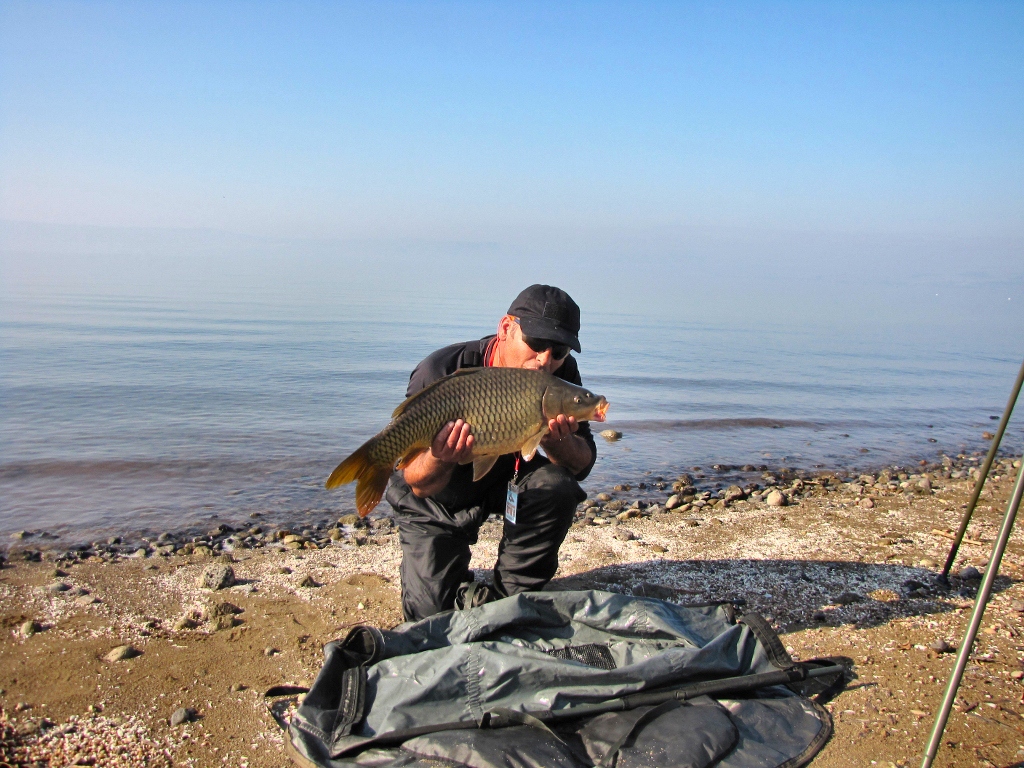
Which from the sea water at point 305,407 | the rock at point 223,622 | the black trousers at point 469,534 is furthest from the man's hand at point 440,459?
the sea water at point 305,407

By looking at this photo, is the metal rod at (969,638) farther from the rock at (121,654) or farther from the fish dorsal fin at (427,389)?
the rock at (121,654)

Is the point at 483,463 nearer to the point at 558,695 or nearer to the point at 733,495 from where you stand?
the point at 558,695

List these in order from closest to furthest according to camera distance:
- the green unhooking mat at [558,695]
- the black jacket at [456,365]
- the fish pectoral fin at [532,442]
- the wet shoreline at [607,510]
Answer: the green unhooking mat at [558,695] → the fish pectoral fin at [532,442] → the black jacket at [456,365] → the wet shoreline at [607,510]

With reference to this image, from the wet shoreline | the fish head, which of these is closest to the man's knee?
the fish head

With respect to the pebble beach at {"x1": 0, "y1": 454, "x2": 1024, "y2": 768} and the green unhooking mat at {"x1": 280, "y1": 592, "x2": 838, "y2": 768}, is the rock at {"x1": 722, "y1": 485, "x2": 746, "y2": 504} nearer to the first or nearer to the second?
the pebble beach at {"x1": 0, "y1": 454, "x2": 1024, "y2": 768}

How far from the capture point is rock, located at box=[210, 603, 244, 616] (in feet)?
12.0

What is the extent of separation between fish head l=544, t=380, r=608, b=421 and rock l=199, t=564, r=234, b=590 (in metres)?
2.07

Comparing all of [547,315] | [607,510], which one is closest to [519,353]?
[547,315]

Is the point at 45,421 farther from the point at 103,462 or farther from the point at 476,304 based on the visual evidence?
the point at 476,304

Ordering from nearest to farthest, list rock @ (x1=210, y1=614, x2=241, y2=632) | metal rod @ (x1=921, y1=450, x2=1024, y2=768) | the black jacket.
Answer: metal rod @ (x1=921, y1=450, x2=1024, y2=768), rock @ (x1=210, y1=614, x2=241, y2=632), the black jacket

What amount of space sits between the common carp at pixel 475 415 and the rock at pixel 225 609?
1.01m


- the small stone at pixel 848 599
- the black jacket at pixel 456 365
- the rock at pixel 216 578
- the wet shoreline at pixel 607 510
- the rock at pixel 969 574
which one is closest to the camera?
the black jacket at pixel 456 365

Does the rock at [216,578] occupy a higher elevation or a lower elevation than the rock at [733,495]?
lower

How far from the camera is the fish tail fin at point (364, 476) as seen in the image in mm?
3100
